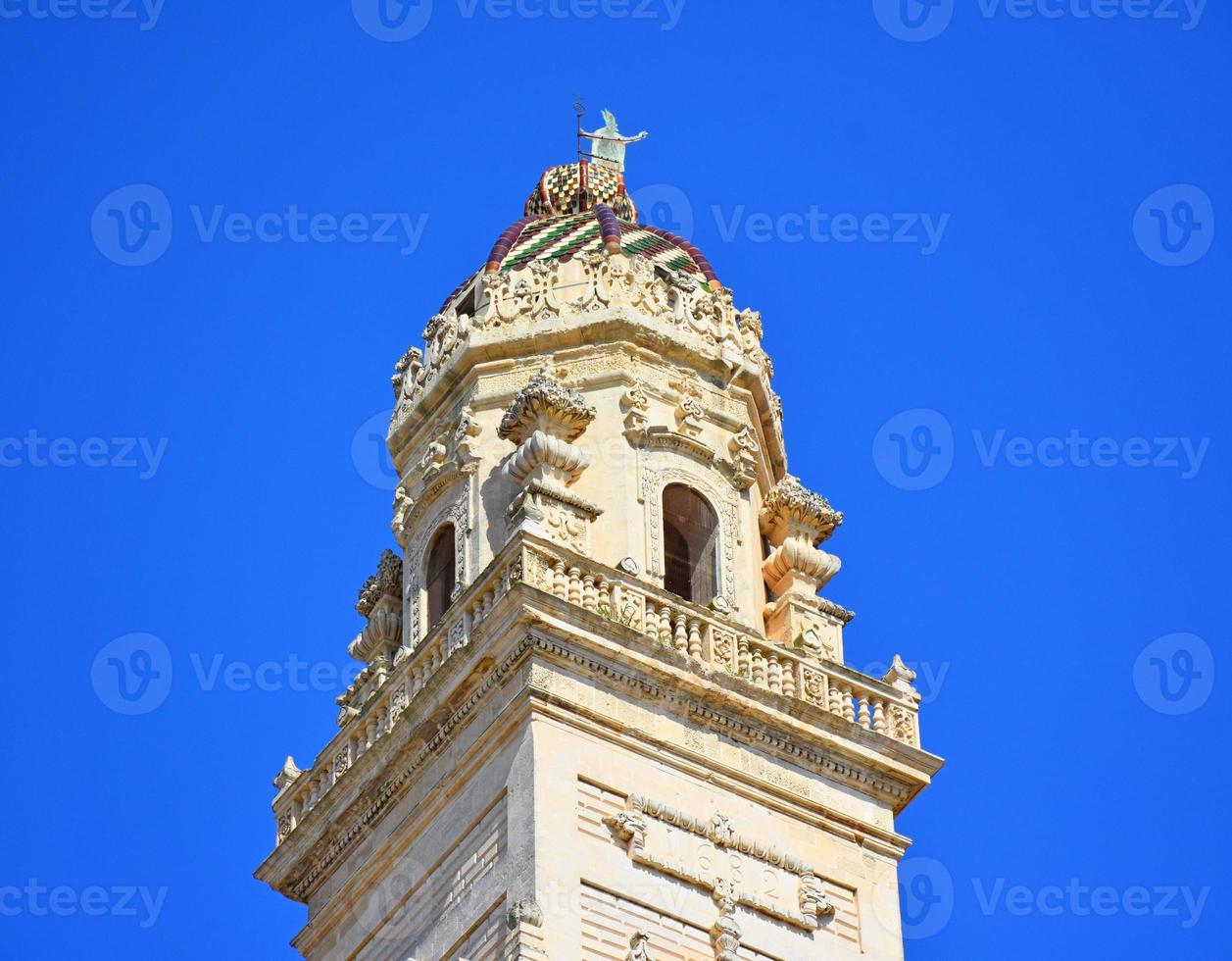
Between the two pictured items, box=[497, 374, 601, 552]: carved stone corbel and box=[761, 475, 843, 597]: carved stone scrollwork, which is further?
box=[761, 475, 843, 597]: carved stone scrollwork

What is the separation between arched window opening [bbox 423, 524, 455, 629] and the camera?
162 ft

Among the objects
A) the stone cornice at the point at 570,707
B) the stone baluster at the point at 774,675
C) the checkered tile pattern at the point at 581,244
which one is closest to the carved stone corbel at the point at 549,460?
the stone cornice at the point at 570,707

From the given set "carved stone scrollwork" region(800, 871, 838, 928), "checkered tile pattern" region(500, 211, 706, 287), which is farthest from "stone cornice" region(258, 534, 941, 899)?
"checkered tile pattern" region(500, 211, 706, 287)

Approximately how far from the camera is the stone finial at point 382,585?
5053 cm

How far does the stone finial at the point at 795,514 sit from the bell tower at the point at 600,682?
0.04 meters

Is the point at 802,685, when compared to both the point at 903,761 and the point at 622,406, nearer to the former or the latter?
the point at 903,761

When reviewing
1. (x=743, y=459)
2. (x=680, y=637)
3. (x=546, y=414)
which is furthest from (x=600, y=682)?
(x=743, y=459)

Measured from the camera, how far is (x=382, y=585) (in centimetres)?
5050

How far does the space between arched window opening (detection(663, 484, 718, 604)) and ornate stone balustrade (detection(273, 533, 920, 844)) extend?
2.14 m

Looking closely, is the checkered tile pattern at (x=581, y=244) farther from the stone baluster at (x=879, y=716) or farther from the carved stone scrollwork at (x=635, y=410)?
the stone baluster at (x=879, y=716)

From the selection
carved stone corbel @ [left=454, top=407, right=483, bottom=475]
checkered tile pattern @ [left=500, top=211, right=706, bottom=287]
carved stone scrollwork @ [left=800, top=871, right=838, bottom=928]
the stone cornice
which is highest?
checkered tile pattern @ [left=500, top=211, right=706, bottom=287]

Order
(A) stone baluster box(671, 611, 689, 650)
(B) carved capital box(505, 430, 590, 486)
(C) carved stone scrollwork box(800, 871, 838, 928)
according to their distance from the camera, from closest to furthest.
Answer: (C) carved stone scrollwork box(800, 871, 838, 928) < (A) stone baluster box(671, 611, 689, 650) < (B) carved capital box(505, 430, 590, 486)

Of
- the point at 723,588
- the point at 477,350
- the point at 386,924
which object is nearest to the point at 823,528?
the point at 723,588

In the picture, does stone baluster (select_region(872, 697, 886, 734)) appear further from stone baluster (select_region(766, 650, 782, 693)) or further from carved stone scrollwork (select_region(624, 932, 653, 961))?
carved stone scrollwork (select_region(624, 932, 653, 961))
